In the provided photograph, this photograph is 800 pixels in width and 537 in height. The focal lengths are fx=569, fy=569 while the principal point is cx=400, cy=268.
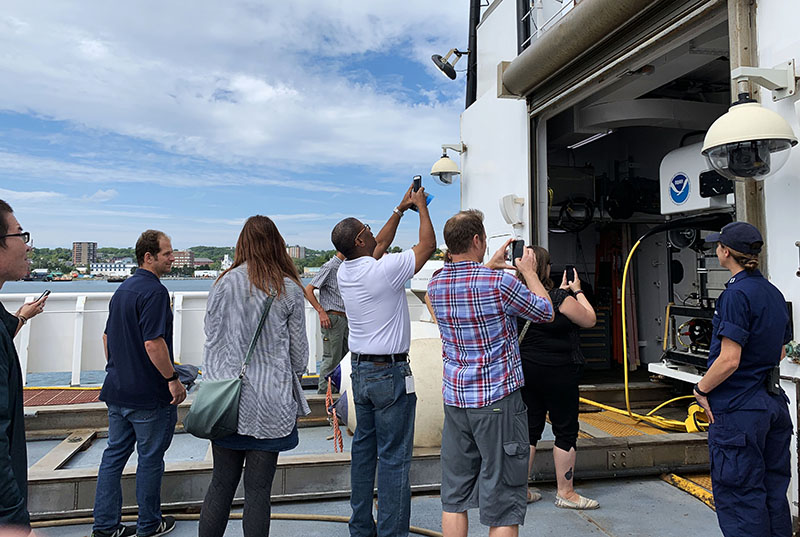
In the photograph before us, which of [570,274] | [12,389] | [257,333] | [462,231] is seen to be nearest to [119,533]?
[257,333]


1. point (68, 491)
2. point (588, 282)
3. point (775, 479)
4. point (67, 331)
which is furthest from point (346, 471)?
point (588, 282)

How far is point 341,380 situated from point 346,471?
86cm

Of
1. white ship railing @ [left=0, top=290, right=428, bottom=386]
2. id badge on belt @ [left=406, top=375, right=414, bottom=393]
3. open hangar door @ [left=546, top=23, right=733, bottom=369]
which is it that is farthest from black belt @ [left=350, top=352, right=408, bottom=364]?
white ship railing @ [left=0, top=290, right=428, bottom=386]

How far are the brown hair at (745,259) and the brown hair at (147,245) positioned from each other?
3.07m

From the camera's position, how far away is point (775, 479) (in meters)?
2.64

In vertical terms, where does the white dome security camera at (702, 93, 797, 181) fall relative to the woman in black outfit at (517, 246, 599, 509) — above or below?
above

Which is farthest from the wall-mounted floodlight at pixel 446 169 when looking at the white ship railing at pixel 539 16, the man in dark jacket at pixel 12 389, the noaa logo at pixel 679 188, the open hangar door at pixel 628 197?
the man in dark jacket at pixel 12 389

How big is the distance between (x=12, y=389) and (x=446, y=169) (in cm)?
668

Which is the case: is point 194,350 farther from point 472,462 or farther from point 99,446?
point 472,462

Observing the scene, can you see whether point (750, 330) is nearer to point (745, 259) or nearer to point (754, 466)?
point (745, 259)

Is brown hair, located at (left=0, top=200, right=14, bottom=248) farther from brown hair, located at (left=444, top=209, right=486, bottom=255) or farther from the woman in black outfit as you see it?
the woman in black outfit

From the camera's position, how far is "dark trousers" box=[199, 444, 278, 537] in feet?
8.67

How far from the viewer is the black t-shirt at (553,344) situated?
358 centimetres

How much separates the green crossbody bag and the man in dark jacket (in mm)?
775
